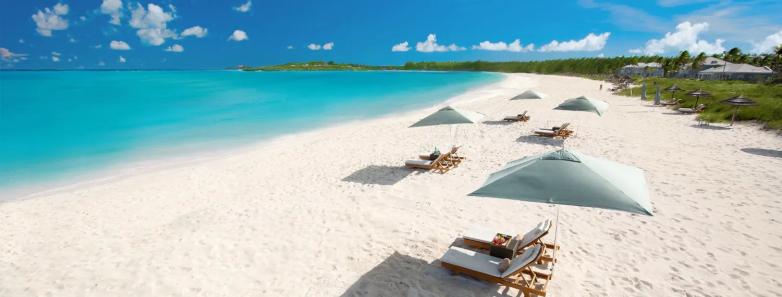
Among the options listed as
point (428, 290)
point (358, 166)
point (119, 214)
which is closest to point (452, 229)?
point (428, 290)

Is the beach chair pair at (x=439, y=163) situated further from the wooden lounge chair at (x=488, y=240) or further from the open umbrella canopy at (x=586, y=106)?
the open umbrella canopy at (x=586, y=106)

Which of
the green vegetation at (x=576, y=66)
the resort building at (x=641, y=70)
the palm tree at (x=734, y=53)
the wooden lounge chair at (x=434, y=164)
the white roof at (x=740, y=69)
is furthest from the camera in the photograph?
the green vegetation at (x=576, y=66)

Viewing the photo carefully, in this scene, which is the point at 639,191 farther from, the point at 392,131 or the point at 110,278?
the point at 392,131

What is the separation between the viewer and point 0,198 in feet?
37.6

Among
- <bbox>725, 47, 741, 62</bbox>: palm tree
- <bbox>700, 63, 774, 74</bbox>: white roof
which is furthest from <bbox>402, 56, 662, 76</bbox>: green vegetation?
<bbox>700, 63, 774, 74</bbox>: white roof

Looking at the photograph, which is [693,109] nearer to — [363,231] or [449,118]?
[449,118]

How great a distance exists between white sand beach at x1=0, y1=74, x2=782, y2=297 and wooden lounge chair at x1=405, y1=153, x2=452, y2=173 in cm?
29

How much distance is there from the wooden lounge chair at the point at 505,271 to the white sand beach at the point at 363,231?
191 millimetres

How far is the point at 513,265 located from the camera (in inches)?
205

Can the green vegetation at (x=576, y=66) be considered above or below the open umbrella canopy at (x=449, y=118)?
above

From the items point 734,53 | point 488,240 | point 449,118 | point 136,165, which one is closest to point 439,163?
point 449,118

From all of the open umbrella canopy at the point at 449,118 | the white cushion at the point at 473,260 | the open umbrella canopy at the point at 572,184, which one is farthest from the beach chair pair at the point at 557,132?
the white cushion at the point at 473,260

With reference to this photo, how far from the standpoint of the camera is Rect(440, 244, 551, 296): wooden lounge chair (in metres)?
5.00

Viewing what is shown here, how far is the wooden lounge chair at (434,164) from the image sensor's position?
11.1 metres
